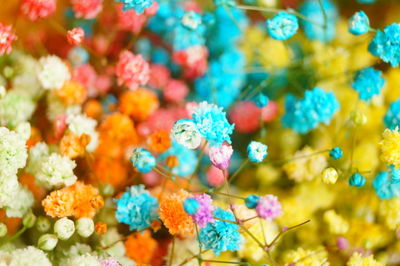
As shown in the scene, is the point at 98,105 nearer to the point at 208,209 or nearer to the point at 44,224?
the point at 44,224

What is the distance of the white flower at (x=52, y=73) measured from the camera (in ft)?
2.66

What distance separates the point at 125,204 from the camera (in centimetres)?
72

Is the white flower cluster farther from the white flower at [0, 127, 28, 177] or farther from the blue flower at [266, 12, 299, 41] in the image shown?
the blue flower at [266, 12, 299, 41]

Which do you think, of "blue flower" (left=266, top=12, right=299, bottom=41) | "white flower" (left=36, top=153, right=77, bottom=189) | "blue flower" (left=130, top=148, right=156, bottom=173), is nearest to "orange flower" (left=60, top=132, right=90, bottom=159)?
"white flower" (left=36, top=153, right=77, bottom=189)

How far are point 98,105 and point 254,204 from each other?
0.45m

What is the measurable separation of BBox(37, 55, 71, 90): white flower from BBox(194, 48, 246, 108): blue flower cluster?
294 mm

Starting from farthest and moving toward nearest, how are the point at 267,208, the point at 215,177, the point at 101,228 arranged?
1. the point at 215,177
2. the point at 101,228
3. the point at 267,208

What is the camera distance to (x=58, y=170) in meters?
0.70

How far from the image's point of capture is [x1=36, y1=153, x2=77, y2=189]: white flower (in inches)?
27.8

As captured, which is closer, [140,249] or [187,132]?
[187,132]

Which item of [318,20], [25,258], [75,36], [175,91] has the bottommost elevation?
[25,258]

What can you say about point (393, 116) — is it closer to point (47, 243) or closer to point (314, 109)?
point (314, 109)

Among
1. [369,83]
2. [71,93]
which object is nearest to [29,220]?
[71,93]

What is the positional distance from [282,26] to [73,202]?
0.42 metres
